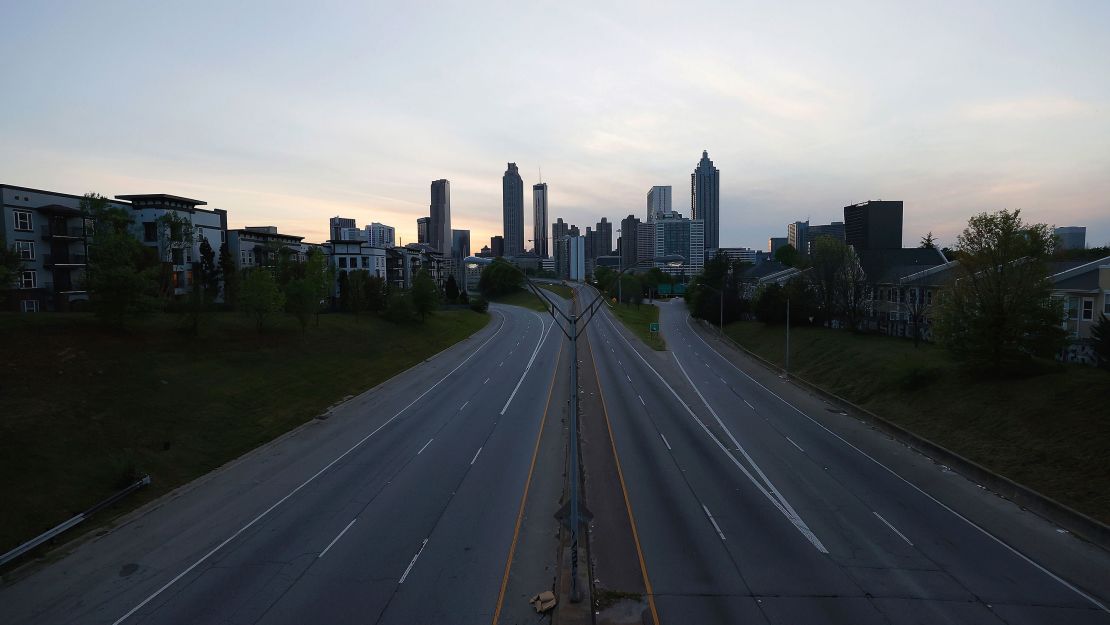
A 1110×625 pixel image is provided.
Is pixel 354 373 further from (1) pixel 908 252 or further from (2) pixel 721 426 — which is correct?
(1) pixel 908 252

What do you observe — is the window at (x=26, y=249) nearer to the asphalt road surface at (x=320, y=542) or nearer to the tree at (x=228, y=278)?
the tree at (x=228, y=278)

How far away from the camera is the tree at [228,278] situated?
57938 millimetres

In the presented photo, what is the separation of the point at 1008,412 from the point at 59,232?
72.4 metres

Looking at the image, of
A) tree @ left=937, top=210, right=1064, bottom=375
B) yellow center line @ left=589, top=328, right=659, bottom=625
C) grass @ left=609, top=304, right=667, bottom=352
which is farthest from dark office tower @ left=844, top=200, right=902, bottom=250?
yellow center line @ left=589, top=328, right=659, bottom=625

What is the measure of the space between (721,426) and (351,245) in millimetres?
83943

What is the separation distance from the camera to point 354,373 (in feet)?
154

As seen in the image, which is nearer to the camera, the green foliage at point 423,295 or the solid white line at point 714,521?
the solid white line at point 714,521

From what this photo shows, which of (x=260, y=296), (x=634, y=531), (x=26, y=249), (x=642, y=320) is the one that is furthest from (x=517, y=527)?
(x=642, y=320)

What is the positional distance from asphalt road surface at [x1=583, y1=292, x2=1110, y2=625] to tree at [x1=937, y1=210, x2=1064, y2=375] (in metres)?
10.6

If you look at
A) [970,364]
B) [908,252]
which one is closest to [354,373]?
[970,364]

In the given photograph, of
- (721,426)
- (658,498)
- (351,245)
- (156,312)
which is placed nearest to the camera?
(658,498)

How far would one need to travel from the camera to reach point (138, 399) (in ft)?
99.9

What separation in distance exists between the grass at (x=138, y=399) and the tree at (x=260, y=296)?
87.2 inches

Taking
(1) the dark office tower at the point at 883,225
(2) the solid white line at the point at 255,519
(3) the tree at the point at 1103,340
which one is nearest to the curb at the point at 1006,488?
(3) the tree at the point at 1103,340
